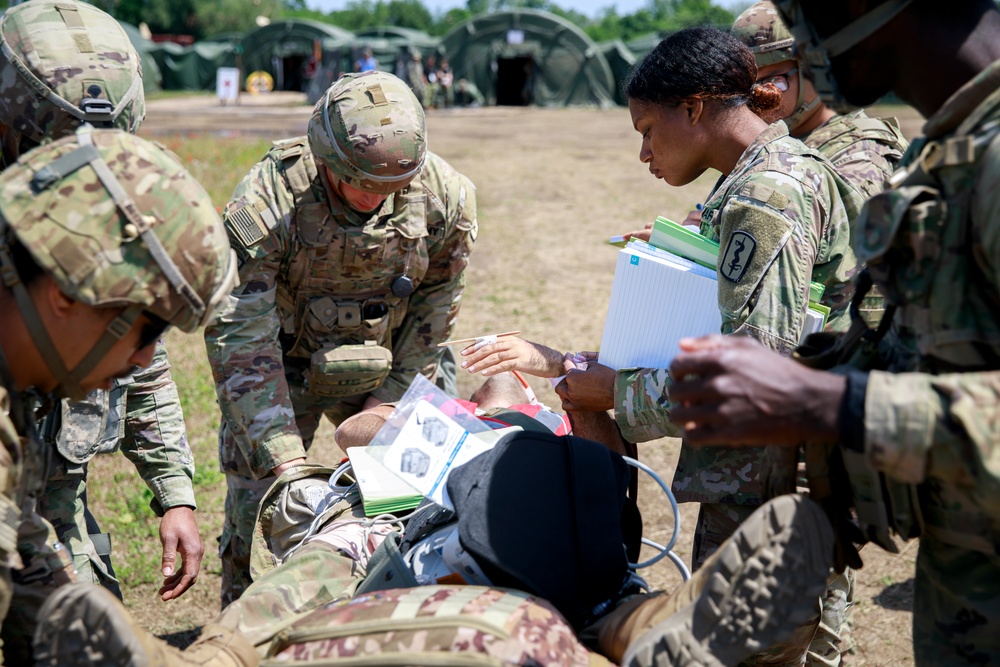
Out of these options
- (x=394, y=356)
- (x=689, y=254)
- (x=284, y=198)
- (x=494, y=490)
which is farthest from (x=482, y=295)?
(x=494, y=490)

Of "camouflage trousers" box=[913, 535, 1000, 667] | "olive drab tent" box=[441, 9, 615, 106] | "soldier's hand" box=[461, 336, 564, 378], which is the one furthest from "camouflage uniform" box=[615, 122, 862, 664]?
"olive drab tent" box=[441, 9, 615, 106]

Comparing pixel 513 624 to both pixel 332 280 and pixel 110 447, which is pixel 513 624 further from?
pixel 332 280

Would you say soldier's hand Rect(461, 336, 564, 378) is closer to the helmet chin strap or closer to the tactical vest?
the tactical vest

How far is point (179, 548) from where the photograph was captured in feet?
10.6

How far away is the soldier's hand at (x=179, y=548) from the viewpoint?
317 centimetres

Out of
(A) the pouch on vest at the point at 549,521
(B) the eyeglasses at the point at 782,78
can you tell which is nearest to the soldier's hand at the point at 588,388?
(A) the pouch on vest at the point at 549,521

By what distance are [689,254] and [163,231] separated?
1569mm

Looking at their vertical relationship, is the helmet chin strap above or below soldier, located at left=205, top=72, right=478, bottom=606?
above

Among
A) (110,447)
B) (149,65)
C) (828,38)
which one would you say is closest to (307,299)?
(110,447)

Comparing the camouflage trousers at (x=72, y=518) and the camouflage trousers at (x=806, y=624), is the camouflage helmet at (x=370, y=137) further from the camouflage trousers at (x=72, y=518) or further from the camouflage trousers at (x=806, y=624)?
the camouflage trousers at (x=806, y=624)

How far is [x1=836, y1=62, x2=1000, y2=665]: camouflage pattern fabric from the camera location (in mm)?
1628

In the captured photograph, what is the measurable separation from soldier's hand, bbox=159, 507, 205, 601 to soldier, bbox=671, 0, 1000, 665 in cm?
209

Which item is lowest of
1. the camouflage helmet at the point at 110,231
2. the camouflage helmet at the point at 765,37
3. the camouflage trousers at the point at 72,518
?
the camouflage trousers at the point at 72,518

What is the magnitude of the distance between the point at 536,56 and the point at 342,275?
2872 cm
